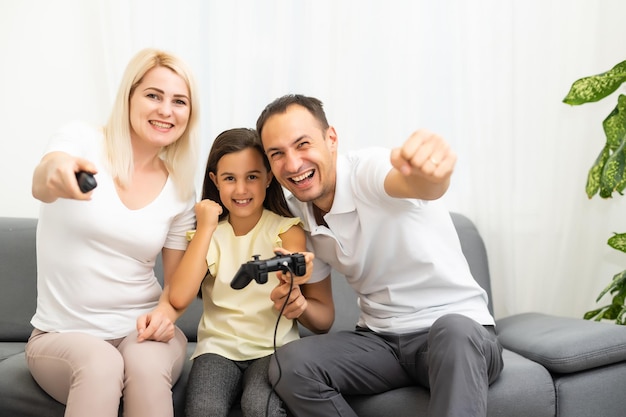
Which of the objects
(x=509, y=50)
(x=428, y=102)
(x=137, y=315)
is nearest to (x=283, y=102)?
(x=137, y=315)

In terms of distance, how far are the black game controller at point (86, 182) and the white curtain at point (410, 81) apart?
1179mm

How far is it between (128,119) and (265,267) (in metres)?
0.64

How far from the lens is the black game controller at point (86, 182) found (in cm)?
137

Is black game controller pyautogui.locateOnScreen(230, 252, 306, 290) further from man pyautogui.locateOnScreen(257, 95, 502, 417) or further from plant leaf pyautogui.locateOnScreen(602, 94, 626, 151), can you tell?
plant leaf pyautogui.locateOnScreen(602, 94, 626, 151)

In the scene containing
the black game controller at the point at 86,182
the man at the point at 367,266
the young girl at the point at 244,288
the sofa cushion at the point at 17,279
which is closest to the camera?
the black game controller at the point at 86,182

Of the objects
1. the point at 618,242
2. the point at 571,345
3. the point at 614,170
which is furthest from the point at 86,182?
the point at 618,242

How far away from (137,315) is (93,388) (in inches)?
12.6

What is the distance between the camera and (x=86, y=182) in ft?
4.51

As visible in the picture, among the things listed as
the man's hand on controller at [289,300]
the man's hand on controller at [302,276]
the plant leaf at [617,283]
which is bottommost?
the plant leaf at [617,283]

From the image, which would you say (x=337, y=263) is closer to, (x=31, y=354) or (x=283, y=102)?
(x=283, y=102)

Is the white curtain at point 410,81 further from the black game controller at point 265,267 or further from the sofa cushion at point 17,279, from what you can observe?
the black game controller at point 265,267

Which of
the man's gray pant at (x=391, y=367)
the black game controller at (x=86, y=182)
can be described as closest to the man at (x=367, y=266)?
the man's gray pant at (x=391, y=367)

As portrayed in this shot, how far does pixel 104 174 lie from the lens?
5.82 feet

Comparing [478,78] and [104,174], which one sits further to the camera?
[478,78]
